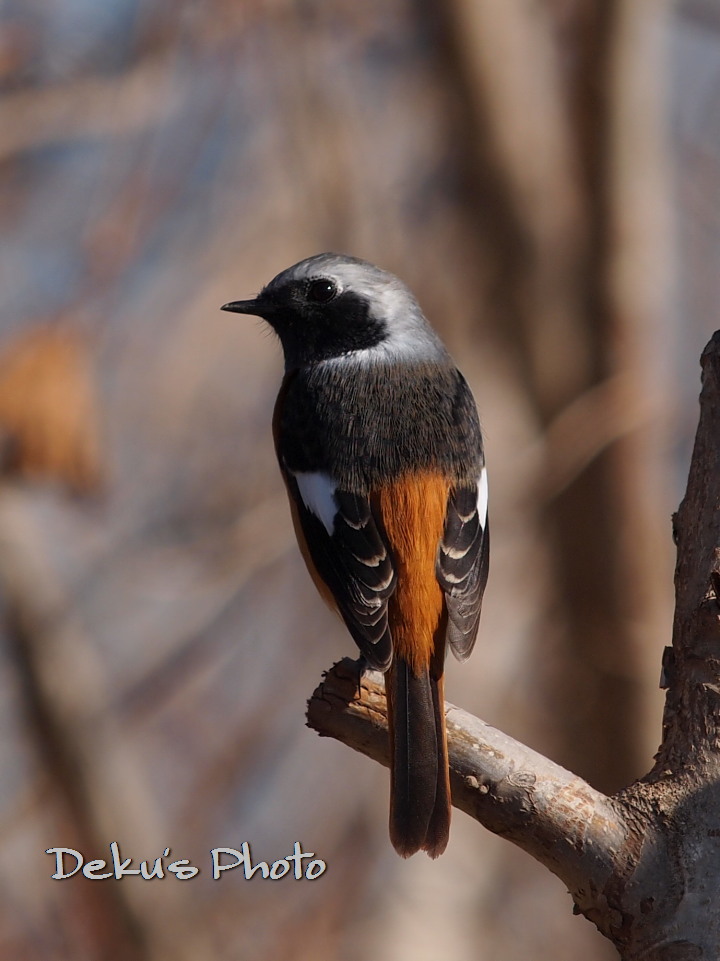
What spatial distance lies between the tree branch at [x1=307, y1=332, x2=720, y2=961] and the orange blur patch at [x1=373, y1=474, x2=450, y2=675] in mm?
242

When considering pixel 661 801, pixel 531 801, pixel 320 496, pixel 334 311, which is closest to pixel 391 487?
pixel 320 496

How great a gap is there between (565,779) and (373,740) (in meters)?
0.57

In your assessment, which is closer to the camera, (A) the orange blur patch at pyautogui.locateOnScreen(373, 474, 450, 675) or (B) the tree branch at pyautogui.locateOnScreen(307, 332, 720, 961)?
(B) the tree branch at pyautogui.locateOnScreen(307, 332, 720, 961)

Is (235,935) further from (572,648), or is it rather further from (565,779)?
(565,779)

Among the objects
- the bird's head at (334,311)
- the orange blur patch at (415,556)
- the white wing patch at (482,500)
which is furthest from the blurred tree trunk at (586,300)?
the orange blur patch at (415,556)

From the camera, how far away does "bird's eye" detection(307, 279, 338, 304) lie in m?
3.74

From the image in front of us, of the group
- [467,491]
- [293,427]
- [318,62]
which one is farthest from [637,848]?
[318,62]

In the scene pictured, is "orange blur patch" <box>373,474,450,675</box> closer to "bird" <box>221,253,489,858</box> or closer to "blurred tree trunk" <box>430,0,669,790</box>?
"bird" <box>221,253,489,858</box>

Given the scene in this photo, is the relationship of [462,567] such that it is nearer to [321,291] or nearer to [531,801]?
[531,801]

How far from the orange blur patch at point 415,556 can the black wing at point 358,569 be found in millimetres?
35

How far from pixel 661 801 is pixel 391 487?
3.97 feet

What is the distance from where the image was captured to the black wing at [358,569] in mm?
2891

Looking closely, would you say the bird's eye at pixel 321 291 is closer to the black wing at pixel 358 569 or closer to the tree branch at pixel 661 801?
the black wing at pixel 358 569

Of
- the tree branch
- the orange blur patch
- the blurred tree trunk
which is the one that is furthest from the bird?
the blurred tree trunk
